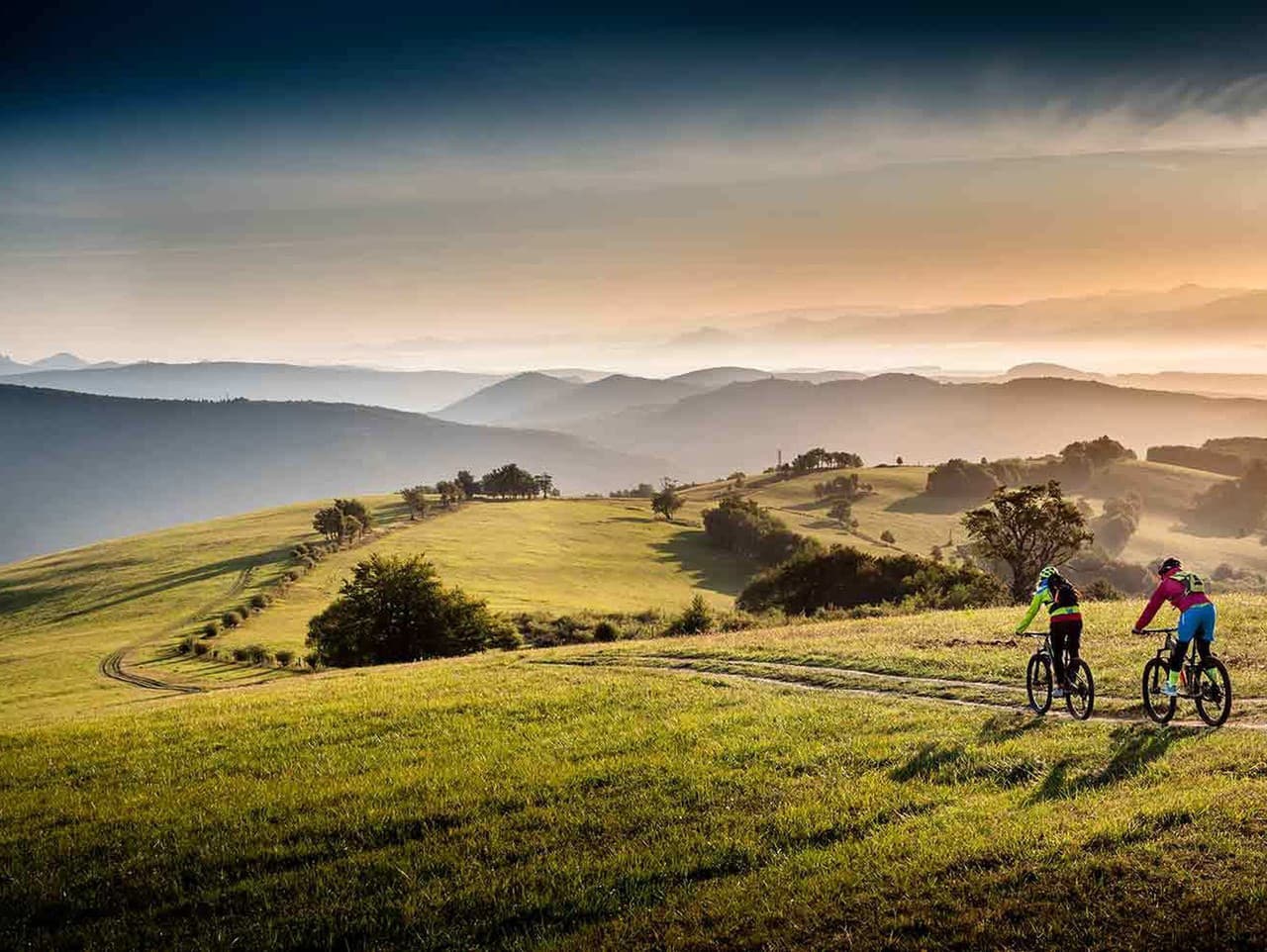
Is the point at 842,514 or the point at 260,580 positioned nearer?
the point at 260,580

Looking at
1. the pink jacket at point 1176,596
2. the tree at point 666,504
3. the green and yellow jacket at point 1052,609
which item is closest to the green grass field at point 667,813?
the green and yellow jacket at point 1052,609

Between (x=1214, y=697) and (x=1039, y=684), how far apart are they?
3.24m

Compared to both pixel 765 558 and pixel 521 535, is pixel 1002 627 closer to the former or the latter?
pixel 765 558

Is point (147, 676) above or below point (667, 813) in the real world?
below

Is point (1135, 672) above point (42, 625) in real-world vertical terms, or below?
above

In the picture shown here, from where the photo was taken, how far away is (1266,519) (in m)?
197

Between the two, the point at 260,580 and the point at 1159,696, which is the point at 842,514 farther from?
the point at 1159,696

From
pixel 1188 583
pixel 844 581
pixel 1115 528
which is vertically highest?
pixel 1188 583

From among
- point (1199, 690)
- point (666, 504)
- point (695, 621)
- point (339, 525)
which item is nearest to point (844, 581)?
point (695, 621)

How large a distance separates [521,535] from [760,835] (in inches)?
5468

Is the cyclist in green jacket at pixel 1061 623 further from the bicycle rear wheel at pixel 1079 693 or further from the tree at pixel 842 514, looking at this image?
the tree at pixel 842 514

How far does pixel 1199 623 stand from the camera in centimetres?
1484

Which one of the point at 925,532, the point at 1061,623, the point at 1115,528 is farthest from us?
the point at 1115,528

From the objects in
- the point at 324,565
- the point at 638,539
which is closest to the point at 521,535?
the point at 638,539
